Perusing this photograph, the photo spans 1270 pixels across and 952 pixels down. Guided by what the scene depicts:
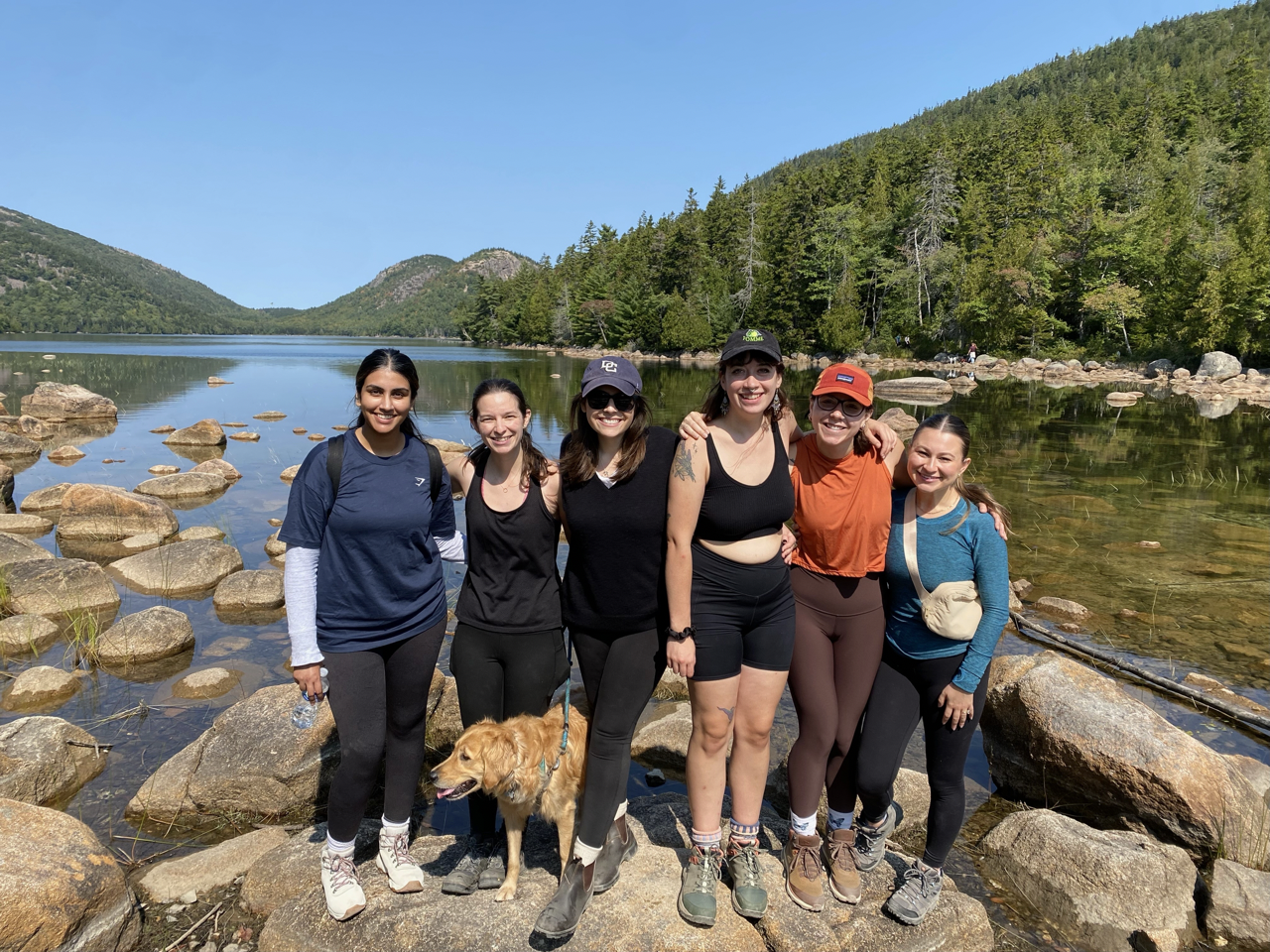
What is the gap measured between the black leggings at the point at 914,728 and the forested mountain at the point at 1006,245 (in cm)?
5202

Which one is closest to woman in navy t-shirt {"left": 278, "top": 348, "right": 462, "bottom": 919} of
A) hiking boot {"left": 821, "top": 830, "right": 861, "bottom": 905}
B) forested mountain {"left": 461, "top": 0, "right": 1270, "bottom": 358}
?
hiking boot {"left": 821, "top": 830, "right": 861, "bottom": 905}

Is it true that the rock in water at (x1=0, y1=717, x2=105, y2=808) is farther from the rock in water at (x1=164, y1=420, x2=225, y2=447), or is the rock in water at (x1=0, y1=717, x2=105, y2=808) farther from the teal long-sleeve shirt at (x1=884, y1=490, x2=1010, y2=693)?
the rock in water at (x1=164, y1=420, x2=225, y2=447)

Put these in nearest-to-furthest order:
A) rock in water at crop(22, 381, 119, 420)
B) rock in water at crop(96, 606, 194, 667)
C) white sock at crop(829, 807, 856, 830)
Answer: white sock at crop(829, 807, 856, 830)
rock in water at crop(96, 606, 194, 667)
rock in water at crop(22, 381, 119, 420)

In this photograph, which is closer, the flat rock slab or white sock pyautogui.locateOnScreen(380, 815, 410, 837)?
white sock pyautogui.locateOnScreen(380, 815, 410, 837)

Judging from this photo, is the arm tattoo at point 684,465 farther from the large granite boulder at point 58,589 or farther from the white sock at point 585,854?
the large granite boulder at point 58,589

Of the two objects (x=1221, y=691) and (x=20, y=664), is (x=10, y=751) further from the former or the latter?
(x=1221, y=691)

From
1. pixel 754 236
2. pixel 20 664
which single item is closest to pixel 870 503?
pixel 20 664

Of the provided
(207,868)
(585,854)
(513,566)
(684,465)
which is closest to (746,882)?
(585,854)

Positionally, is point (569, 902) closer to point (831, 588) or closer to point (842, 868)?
point (842, 868)

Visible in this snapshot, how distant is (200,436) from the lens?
70.1 ft

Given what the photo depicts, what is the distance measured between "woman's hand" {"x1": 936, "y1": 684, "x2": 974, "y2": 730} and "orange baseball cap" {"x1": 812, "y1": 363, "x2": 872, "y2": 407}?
1.43m

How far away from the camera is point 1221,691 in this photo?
704 centimetres

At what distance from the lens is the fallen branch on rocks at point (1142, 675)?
641cm

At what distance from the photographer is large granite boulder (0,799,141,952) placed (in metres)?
3.12
